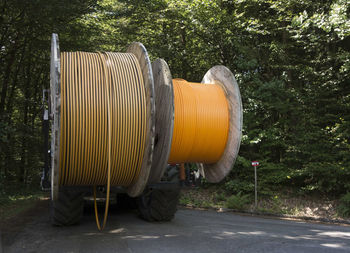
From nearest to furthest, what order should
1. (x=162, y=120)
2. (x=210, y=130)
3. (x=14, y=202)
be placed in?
(x=162, y=120) < (x=210, y=130) < (x=14, y=202)

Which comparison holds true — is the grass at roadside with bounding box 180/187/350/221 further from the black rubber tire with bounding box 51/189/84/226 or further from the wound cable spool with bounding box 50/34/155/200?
the wound cable spool with bounding box 50/34/155/200

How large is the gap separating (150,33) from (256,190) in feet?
32.3

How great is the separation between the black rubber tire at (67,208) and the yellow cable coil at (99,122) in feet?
4.28

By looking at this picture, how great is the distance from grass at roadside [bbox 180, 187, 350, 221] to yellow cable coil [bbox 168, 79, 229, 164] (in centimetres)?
495

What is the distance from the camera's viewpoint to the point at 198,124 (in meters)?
6.20

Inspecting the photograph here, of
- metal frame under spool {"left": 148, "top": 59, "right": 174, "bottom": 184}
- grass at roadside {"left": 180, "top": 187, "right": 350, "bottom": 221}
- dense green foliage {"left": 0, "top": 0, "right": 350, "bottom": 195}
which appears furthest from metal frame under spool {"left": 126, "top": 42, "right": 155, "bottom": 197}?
dense green foliage {"left": 0, "top": 0, "right": 350, "bottom": 195}

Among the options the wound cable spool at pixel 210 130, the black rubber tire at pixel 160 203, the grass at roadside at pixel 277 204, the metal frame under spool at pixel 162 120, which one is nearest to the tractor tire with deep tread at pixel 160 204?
the black rubber tire at pixel 160 203

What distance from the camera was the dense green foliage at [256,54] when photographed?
12.1 meters

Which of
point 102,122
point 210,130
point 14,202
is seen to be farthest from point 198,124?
point 14,202

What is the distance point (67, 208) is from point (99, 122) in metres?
2.53

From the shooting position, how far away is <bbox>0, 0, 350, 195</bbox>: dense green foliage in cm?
1215

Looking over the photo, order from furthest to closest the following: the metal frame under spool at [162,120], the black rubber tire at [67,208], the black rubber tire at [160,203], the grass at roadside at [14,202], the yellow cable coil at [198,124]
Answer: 1. the grass at roadside at [14,202]
2. the black rubber tire at [160,203]
3. the black rubber tire at [67,208]
4. the yellow cable coil at [198,124]
5. the metal frame under spool at [162,120]

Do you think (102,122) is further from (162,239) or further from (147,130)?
(162,239)

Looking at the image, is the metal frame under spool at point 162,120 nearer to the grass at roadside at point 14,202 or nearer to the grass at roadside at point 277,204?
the grass at roadside at point 14,202
